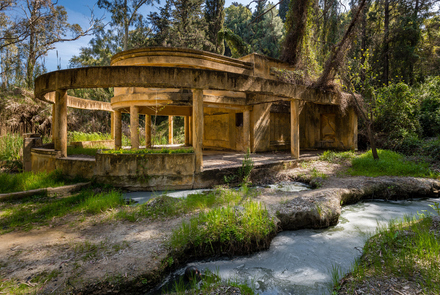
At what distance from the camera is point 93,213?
5.57 m

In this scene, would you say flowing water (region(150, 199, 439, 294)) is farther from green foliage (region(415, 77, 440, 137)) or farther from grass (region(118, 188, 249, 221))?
green foliage (region(415, 77, 440, 137))

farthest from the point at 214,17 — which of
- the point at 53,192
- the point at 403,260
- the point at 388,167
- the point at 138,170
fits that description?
the point at 403,260

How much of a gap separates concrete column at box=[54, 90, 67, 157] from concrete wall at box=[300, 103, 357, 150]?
1282 centimetres

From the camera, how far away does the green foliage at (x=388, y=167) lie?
9.05 metres

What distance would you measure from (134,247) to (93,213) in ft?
7.05

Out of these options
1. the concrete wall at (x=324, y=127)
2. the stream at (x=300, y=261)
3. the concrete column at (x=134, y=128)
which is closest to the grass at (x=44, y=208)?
the stream at (x=300, y=261)

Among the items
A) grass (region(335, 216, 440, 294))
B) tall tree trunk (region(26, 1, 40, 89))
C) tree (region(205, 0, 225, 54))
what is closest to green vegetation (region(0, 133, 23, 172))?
tall tree trunk (region(26, 1, 40, 89))

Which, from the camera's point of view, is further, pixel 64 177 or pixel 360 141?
pixel 360 141

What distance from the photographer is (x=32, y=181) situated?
734 cm

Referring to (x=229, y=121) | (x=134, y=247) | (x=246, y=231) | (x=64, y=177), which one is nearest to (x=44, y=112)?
(x=64, y=177)

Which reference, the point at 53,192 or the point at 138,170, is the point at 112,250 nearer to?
A: the point at 138,170

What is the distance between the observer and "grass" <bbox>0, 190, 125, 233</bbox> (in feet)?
16.4

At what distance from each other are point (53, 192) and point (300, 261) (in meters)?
6.63

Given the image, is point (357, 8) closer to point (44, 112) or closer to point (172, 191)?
point (172, 191)
